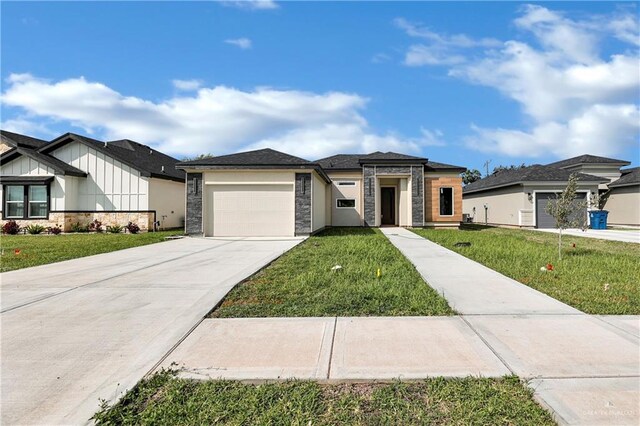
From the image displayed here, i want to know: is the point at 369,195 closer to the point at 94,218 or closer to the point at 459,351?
the point at 94,218

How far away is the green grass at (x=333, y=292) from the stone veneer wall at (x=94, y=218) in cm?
1386

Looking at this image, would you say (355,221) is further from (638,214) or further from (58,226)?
(638,214)

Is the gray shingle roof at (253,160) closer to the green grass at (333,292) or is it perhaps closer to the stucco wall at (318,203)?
the stucco wall at (318,203)

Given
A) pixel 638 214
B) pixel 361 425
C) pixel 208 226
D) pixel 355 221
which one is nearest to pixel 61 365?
pixel 361 425

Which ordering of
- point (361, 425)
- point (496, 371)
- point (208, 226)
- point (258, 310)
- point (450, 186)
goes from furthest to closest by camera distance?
point (450, 186) < point (208, 226) < point (258, 310) < point (496, 371) < point (361, 425)

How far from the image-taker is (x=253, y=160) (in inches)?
620

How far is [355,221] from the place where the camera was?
21.6m

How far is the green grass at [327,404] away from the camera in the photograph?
7.71 ft

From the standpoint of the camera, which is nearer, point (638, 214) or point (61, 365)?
point (61, 365)

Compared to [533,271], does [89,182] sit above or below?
above

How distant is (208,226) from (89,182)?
370 inches

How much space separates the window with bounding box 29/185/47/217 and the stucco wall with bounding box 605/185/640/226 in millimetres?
36766

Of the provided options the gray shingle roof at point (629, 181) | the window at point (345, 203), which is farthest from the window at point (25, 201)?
the gray shingle roof at point (629, 181)

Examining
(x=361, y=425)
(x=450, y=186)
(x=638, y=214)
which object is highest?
(x=450, y=186)
